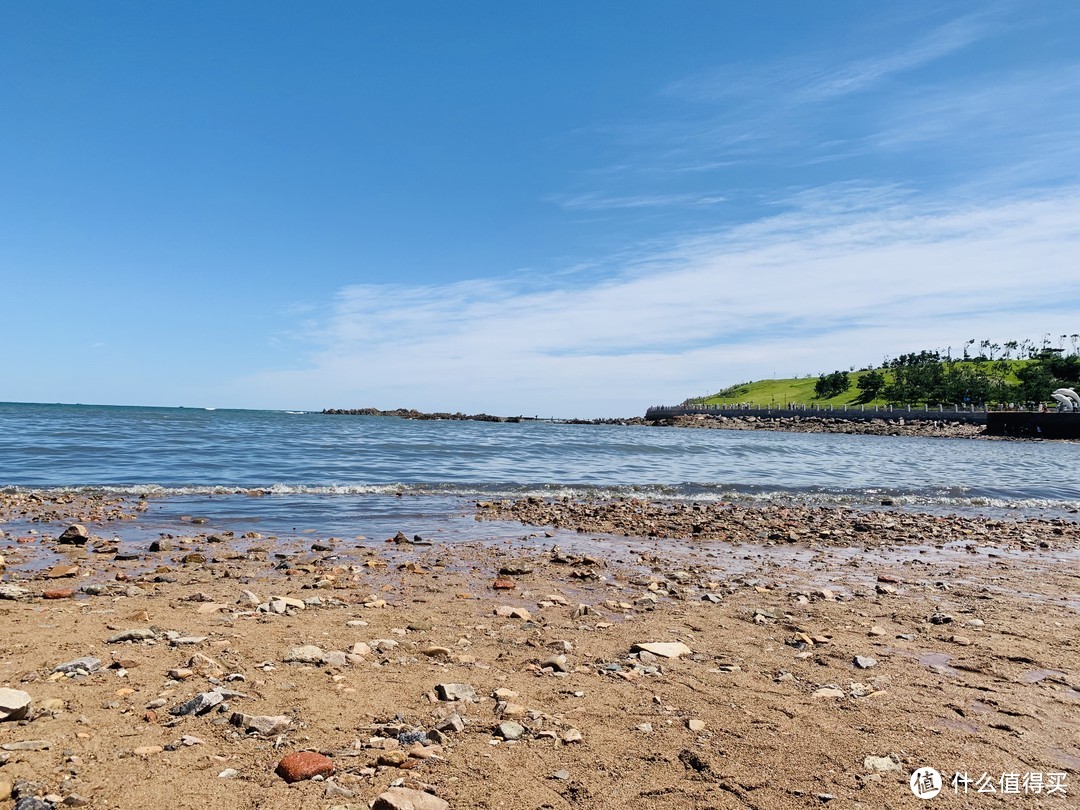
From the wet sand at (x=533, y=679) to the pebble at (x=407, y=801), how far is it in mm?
119

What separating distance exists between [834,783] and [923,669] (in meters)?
2.78

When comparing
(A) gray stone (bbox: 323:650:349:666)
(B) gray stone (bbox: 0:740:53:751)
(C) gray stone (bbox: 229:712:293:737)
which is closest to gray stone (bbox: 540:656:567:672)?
(A) gray stone (bbox: 323:650:349:666)

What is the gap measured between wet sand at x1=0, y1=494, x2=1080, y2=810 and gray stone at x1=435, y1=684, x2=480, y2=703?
0.09 ft

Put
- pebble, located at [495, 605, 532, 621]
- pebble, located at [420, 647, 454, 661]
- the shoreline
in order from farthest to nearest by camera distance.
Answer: the shoreline
pebble, located at [495, 605, 532, 621]
pebble, located at [420, 647, 454, 661]

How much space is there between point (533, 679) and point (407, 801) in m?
2.16

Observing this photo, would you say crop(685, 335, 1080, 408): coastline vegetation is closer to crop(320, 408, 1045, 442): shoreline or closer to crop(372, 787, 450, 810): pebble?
crop(320, 408, 1045, 442): shoreline

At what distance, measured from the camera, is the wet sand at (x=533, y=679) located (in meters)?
4.09

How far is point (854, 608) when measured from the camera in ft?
28.2

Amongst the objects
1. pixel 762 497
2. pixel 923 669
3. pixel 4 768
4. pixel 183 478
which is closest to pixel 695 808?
pixel 923 669

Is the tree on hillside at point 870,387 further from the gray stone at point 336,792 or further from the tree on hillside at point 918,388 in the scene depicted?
the gray stone at point 336,792

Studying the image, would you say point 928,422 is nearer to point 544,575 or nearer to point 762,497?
point 762,497

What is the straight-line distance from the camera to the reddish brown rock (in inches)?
157

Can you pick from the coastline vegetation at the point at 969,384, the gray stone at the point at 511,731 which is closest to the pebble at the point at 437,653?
the gray stone at the point at 511,731

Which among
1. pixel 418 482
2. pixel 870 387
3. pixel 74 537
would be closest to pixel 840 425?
pixel 870 387
